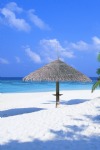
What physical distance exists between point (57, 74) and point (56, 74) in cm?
4

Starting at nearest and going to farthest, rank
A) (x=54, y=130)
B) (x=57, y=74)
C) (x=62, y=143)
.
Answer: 1. (x=62, y=143)
2. (x=54, y=130)
3. (x=57, y=74)

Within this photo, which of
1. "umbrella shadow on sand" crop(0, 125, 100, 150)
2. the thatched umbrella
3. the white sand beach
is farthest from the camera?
the thatched umbrella

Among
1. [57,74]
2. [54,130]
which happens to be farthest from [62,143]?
[57,74]

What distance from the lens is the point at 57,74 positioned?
37.7 feet

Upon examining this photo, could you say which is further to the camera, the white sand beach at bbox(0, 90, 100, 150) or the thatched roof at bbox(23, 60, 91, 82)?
the thatched roof at bbox(23, 60, 91, 82)

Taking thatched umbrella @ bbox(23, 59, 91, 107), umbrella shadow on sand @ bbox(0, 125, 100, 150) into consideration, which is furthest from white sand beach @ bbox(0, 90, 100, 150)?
thatched umbrella @ bbox(23, 59, 91, 107)

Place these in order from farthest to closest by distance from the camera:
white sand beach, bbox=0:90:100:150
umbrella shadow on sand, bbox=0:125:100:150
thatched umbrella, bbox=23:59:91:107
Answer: thatched umbrella, bbox=23:59:91:107 → white sand beach, bbox=0:90:100:150 → umbrella shadow on sand, bbox=0:125:100:150

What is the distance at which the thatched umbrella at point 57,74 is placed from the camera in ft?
37.4

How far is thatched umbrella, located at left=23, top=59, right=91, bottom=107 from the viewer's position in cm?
1141

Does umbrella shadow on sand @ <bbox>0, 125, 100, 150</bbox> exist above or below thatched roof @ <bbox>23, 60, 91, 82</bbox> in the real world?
below

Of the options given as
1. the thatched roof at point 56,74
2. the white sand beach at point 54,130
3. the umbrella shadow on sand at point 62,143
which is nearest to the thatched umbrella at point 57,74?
the thatched roof at point 56,74

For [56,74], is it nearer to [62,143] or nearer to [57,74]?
[57,74]

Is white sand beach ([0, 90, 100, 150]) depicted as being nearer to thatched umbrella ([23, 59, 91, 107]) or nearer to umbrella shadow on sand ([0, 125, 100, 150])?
umbrella shadow on sand ([0, 125, 100, 150])

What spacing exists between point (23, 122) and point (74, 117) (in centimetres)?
140
